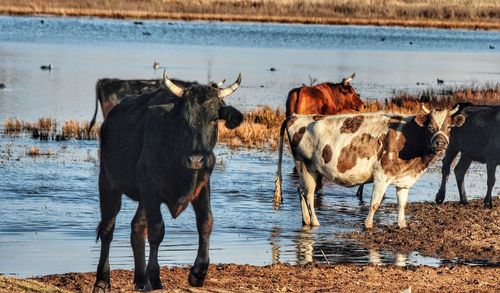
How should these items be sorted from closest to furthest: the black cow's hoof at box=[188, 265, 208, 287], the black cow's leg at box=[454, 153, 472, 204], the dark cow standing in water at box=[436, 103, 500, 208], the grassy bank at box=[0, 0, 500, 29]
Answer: the black cow's hoof at box=[188, 265, 208, 287] → the dark cow standing in water at box=[436, 103, 500, 208] → the black cow's leg at box=[454, 153, 472, 204] → the grassy bank at box=[0, 0, 500, 29]

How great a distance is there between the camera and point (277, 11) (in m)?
100

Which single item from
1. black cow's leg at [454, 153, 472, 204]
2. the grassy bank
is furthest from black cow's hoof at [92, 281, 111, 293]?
the grassy bank

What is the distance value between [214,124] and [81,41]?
60499mm

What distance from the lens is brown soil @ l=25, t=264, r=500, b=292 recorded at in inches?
431

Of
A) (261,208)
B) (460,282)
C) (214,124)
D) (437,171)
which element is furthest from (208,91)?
(437,171)

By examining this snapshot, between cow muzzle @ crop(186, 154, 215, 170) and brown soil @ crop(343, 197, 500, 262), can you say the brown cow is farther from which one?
cow muzzle @ crop(186, 154, 215, 170)

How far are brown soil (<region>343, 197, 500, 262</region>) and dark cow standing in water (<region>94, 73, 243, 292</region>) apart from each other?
161 inches

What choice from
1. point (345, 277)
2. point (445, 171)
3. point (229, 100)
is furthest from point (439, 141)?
point (229, 100)

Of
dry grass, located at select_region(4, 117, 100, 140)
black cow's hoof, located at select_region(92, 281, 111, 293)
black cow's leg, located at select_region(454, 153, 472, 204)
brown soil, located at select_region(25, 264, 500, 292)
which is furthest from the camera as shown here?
dry grass, located at select_region(4, 117, 100, 140)

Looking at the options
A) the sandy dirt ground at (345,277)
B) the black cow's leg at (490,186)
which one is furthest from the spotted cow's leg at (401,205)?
the black cow's leg at (490,186)

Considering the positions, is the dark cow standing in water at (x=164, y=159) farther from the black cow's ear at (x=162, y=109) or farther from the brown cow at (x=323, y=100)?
the brown cow at (x=323, y=100)

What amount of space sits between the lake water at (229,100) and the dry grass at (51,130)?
2.21 feet

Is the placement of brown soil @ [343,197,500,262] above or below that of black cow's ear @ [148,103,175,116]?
below

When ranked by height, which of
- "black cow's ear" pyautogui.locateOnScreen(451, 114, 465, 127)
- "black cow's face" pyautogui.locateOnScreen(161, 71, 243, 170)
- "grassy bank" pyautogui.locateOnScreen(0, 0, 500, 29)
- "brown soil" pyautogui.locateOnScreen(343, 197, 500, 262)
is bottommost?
"grassy bank" pyautogui.locateOnScreen(0, 0, 500, 29)
